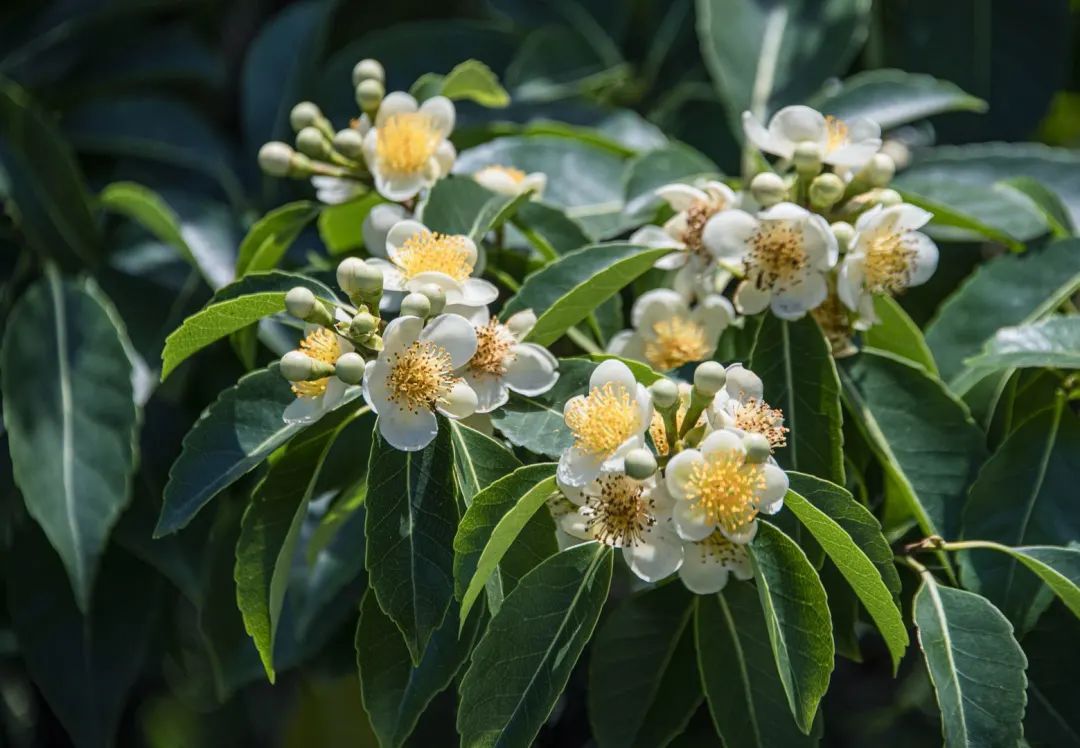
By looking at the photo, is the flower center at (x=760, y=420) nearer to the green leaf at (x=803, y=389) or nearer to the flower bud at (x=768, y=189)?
the green leaf at (x=803, y=389)

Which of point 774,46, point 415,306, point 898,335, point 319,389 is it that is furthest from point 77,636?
point 774,46

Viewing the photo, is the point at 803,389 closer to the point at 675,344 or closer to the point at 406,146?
the point at 675,344

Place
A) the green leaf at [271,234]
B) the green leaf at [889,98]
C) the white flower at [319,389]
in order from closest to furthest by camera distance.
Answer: the white flower at [319,389] → the green leaf at [271,234] → the green leaf at [889,98]

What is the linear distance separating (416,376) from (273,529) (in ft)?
0.70

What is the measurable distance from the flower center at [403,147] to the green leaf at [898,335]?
505mm

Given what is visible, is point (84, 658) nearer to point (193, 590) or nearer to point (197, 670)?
point (193, 590)

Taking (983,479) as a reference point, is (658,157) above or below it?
above

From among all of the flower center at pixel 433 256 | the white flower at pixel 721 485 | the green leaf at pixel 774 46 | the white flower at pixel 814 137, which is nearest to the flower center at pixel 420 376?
the flower center at pixel 433 256

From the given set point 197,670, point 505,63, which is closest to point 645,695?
point 505,63

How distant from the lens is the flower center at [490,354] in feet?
3.74

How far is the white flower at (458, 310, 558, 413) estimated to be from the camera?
3.74 ft

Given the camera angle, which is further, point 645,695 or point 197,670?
point 197,670

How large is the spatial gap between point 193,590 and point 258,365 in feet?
1.01

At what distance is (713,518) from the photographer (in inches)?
39.9
